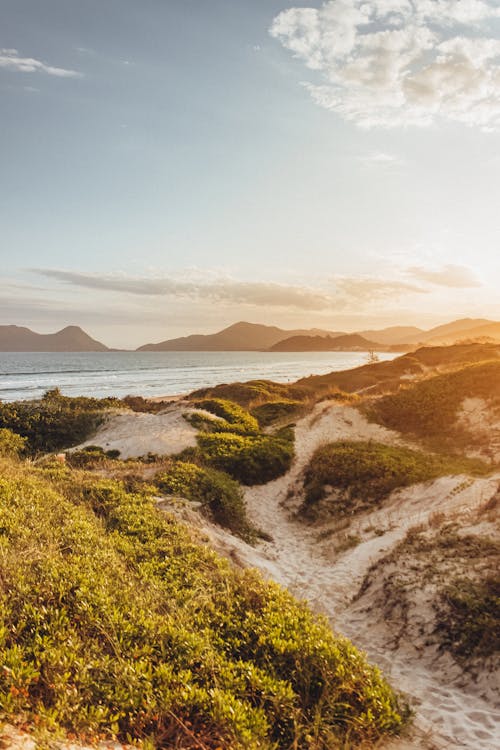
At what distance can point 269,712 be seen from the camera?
4.61m

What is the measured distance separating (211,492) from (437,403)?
18313mm

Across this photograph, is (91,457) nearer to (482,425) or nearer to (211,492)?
(211,492)

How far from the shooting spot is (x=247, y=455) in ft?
72.7

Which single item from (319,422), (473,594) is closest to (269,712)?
(473,594)

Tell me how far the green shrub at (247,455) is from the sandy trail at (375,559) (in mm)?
690

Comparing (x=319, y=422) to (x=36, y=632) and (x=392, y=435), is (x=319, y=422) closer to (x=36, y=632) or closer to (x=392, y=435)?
(x=392, y=435)

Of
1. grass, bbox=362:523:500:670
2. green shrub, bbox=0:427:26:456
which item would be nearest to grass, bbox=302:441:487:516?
grass, bbox=362:523:500:670

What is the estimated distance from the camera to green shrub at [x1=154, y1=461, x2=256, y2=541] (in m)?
14.8

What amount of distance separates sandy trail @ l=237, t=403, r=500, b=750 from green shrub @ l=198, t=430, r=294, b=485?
0.69 metres

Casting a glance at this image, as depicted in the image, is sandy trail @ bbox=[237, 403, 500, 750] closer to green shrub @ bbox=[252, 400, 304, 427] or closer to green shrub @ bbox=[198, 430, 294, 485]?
green shrub @ bbox=[198, 430, 294, 485]

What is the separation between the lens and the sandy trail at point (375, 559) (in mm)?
5797

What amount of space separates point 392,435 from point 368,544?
13.9 metres

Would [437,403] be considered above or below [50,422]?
above

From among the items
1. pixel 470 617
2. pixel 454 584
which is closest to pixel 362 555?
pixel 454 584
